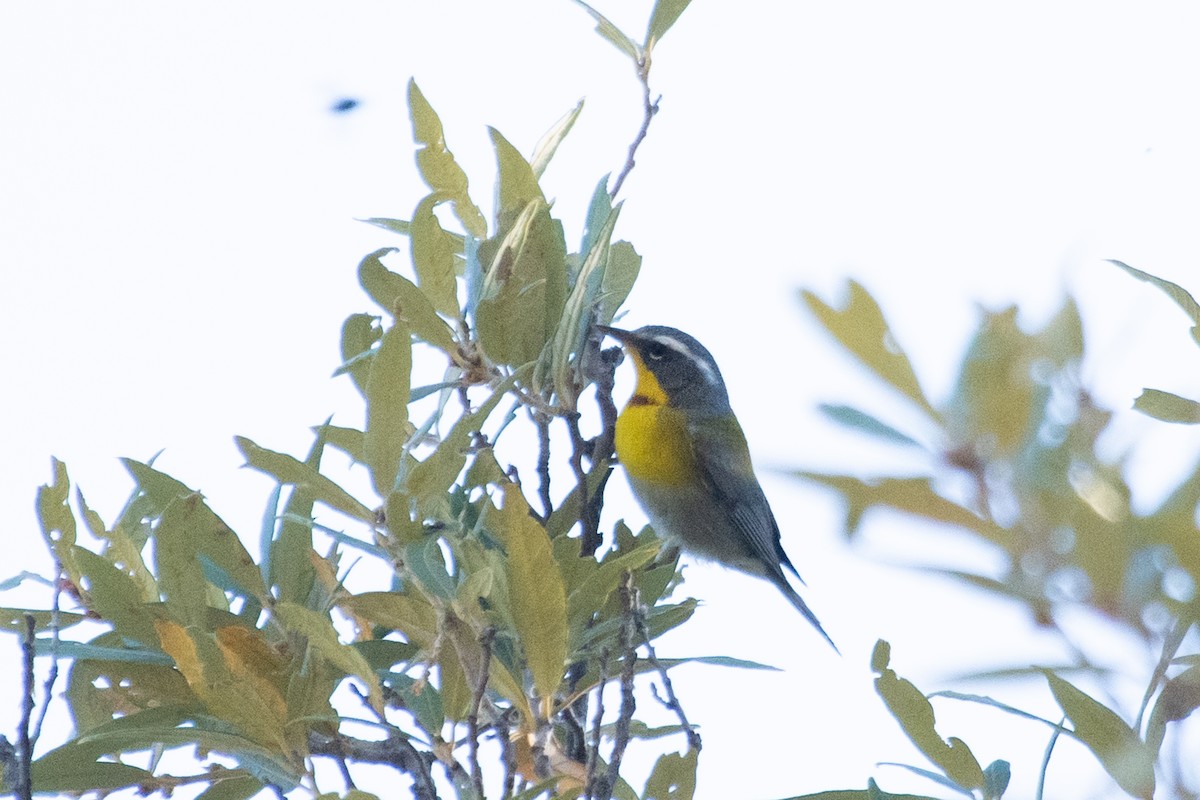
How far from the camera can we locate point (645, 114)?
9.64 ft

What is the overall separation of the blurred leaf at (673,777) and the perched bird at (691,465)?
286 cm

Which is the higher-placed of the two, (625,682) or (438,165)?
(438,165)

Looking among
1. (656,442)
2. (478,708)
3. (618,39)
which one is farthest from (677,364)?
(478,708)

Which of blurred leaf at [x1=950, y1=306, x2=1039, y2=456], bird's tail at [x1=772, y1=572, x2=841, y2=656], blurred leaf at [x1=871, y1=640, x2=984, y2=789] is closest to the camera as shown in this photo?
blurred leaf at [x1=950, y1=306, x2=1039, y2=456]

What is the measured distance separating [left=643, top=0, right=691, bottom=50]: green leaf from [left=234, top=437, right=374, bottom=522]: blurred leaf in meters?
1.29

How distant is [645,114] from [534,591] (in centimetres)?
117

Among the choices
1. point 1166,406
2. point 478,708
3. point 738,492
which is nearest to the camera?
point 1166,406

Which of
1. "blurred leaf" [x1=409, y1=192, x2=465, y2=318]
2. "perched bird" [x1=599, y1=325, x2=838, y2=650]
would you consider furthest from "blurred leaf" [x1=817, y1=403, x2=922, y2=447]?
"perched bird" [x1=599, y1=325, x2=838, y2=650]

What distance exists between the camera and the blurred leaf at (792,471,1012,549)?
83cm

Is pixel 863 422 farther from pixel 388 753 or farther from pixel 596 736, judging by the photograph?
pixel 388 753

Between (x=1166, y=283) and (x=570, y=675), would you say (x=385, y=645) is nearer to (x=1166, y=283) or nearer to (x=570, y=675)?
(x=570, y=675)

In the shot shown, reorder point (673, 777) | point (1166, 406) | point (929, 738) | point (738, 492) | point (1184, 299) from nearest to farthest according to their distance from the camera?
point (1166, 406)
point (1184, 299)
point (929, 738)
point (673, 777)
point (738, 492)

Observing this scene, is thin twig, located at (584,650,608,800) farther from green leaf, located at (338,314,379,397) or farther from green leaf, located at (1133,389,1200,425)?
green leaf, located at (1133,389,1200,425)

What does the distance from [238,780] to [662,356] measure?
3.56m
